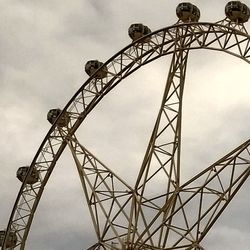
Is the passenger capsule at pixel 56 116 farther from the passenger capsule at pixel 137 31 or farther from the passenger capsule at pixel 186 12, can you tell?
the passenger capsule at pixel 186 12

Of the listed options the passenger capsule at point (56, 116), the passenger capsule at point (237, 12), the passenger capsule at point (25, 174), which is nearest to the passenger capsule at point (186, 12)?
the passenger capsule at point (237, 12)

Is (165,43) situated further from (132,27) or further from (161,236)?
(161,236)

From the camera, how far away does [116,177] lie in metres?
41.2

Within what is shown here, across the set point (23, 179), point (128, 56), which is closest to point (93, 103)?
point (128, 56)

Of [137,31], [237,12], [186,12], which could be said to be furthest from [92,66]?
[237,12]

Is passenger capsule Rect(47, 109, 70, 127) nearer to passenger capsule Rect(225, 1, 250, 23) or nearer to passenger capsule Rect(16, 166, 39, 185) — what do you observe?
passenger capsule Rect(16, 166, 39, 185)

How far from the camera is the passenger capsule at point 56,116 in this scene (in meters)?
43.5

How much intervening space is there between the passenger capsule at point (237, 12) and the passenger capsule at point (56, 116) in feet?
37.1

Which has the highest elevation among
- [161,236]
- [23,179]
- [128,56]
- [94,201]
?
[128,56]

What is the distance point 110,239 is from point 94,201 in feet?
7.82

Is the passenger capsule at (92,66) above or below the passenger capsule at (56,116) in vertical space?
above

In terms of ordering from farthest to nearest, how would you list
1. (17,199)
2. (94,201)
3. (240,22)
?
(17,199), (94,201), (240,22)

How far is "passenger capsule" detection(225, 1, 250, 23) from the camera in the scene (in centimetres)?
3772

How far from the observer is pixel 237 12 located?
37688mm
